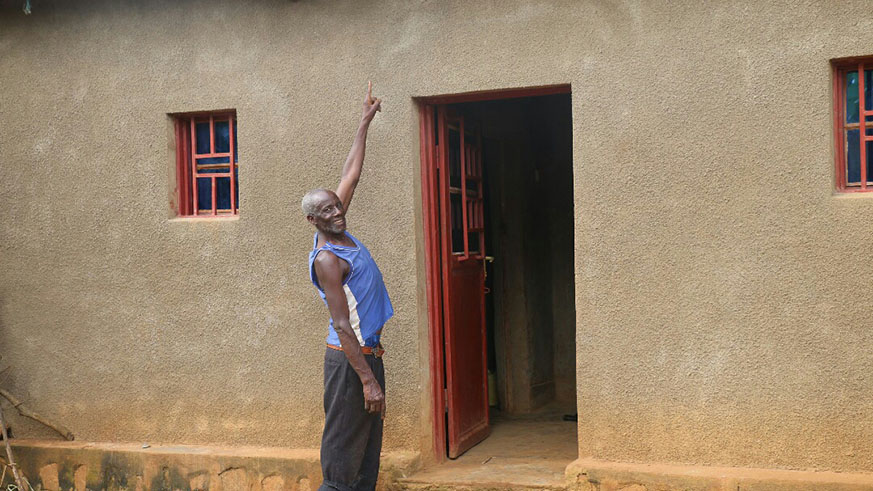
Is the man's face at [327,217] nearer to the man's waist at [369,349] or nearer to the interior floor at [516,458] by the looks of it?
the man's waist at [369,349]

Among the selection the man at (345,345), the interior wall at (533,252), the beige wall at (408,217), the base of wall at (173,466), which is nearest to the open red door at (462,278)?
the beige wall at (408,217)

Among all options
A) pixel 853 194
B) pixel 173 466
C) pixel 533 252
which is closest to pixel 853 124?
pixel 853 194

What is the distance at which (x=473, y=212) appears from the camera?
683cm

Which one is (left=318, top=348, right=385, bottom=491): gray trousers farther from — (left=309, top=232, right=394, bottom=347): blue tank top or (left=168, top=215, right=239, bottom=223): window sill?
(left=168, top=215, right=239, bottom=223): window sill

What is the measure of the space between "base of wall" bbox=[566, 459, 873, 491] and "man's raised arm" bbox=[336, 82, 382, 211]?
1.99 m

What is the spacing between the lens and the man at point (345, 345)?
4730 millimetres

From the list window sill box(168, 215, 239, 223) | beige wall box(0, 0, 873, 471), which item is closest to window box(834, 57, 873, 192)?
beige wall box(0, 0, 873, 471)

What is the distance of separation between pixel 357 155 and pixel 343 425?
1551mm

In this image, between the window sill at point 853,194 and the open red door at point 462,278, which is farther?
the open red door at point 462,278

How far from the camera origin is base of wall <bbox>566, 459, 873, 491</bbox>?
4863 mm

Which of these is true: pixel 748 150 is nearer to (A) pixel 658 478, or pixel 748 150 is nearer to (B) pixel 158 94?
(A) pixel 658 478

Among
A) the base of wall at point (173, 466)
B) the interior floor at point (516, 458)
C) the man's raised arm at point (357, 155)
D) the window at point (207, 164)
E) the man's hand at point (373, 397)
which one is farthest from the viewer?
the window at point (207, 164)

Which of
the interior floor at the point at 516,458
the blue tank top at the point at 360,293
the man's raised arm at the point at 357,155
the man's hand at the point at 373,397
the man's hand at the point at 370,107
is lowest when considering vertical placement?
the interior floor at the point at 516,458

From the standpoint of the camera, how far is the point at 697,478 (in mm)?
5059
